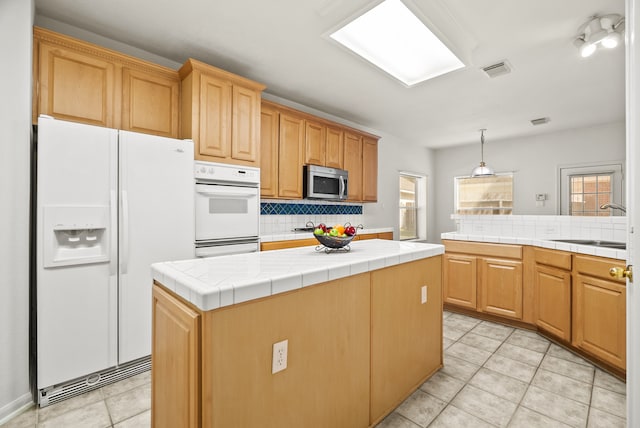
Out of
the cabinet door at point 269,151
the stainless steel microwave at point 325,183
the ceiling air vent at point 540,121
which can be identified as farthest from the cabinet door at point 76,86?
the ceiling air vent at point 540,121

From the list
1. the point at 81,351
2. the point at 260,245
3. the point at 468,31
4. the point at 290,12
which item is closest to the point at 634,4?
the point at 468,31

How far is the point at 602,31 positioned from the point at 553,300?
7.08 ft

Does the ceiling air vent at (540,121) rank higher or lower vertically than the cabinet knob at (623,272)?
higher

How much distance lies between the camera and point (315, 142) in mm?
3900

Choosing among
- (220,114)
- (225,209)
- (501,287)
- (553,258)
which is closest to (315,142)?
(220,114)

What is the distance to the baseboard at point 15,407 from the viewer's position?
1.63 m

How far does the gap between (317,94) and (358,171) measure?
1.34 meters

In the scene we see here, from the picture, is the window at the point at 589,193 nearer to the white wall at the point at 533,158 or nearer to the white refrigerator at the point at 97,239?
the white wall at the point at 533,158

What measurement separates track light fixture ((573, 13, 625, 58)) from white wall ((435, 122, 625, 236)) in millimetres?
3390

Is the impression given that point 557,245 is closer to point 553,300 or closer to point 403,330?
point 553,300

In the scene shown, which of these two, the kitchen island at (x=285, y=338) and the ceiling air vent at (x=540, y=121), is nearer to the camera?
the kitchen island at (x=285, y=338)

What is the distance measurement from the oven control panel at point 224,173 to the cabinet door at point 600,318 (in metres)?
2.92

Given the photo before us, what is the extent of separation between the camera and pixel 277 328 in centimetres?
113

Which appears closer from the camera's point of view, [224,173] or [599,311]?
[599,311]
